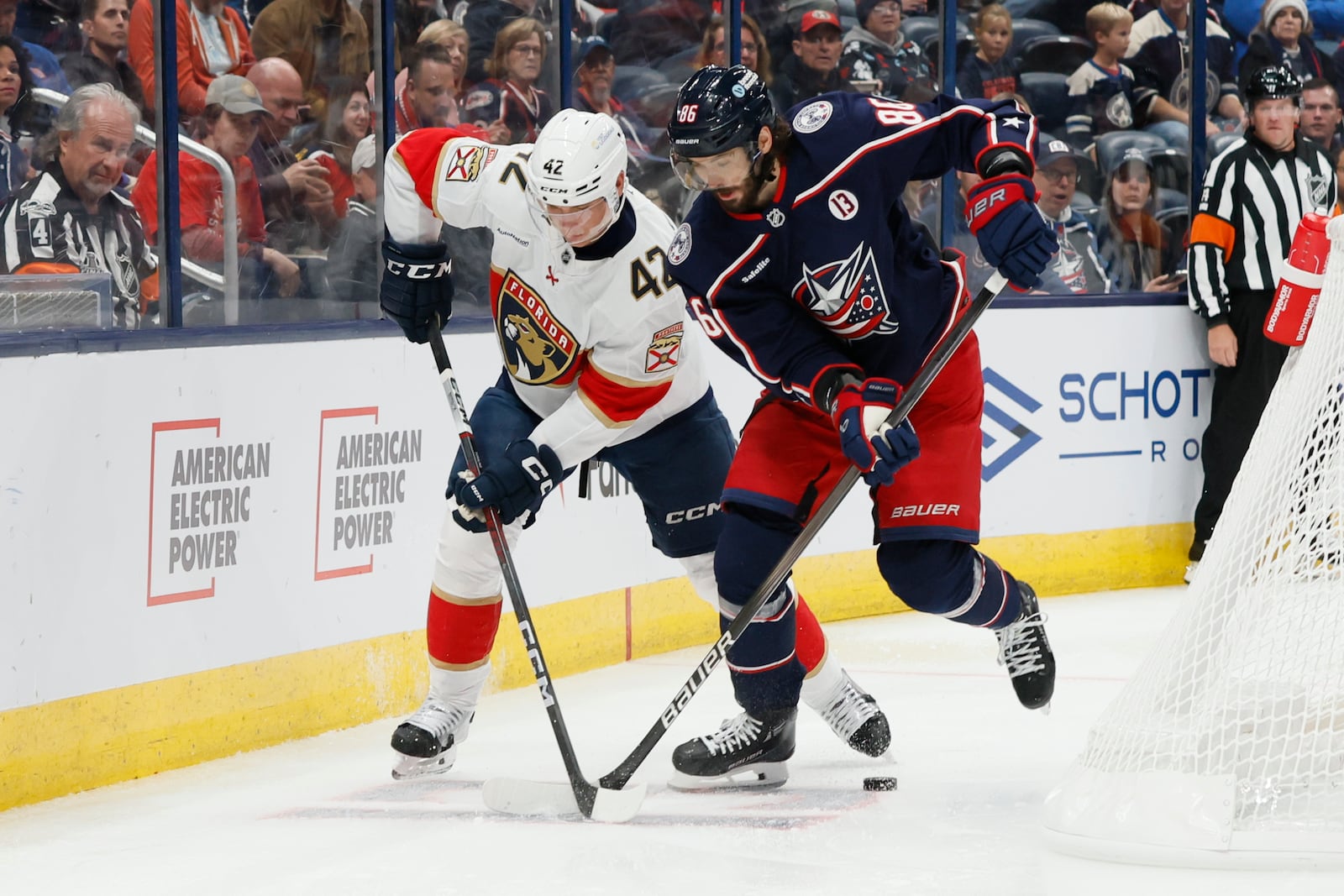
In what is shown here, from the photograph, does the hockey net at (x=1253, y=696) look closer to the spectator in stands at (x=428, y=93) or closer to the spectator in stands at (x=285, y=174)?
the spectator in stands at (x=285, y=174)

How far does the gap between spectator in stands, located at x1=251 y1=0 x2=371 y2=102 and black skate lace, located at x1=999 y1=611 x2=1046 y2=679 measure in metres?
2.08

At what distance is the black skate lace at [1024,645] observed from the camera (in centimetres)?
315

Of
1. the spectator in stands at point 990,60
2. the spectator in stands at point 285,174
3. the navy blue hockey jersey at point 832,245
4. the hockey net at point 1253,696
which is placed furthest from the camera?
the spectator in stands at point 990,60

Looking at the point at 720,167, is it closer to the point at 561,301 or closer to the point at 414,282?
the point at 561,301

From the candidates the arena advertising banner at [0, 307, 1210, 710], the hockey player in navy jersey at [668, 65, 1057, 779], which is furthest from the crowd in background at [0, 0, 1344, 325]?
the hockey player in navy jersey at [668, 65, 1057, 779]

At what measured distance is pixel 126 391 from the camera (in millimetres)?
3279

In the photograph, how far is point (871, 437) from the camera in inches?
110

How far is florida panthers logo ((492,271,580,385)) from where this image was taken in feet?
10.5

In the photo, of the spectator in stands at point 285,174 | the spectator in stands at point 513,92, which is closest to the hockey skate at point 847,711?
the spectator in stands at point 285,174

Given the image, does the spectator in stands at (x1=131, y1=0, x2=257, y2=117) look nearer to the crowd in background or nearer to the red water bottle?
the crowd in background

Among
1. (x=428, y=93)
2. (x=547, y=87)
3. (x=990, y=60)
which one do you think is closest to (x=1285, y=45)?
(x=990, y=60)

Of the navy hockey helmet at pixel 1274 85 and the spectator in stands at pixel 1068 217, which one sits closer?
the navy hockey helmet at pixel 1274 85

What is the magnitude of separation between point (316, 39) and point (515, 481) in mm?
1632

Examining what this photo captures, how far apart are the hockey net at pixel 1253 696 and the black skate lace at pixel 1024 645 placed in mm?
287
